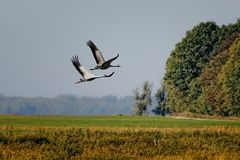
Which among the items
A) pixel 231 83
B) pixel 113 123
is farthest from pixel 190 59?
pixel 113 123

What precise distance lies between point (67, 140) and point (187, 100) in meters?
76.5

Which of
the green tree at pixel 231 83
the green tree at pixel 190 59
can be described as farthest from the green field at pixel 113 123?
the green tree at pixel 190 59

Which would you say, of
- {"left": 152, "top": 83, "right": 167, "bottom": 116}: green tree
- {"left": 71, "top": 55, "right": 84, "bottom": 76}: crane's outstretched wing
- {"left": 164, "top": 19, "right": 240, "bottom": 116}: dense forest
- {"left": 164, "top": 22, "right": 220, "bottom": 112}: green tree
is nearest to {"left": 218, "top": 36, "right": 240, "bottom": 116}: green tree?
{"left": 164, "top": 19, "right": 240, "bottom": 116}: dense forest

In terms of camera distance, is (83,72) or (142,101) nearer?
(83,72)

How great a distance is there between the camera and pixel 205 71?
116 m

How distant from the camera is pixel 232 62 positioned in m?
106

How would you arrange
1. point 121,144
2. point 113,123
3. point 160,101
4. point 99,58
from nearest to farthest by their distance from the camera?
point 99,58
point 121,144
point 113,123
point 160,101

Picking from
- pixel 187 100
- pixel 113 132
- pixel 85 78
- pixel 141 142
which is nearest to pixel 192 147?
pixel 141 142

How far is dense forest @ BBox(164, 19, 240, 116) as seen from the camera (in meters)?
106

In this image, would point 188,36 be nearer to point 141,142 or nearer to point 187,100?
point 187,100

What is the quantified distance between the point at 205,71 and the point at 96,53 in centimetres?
8874

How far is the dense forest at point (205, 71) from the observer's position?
105562mm

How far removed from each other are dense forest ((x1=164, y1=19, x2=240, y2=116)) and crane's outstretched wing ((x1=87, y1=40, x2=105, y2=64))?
251ft

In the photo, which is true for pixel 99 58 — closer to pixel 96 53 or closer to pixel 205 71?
pixel 96 53
